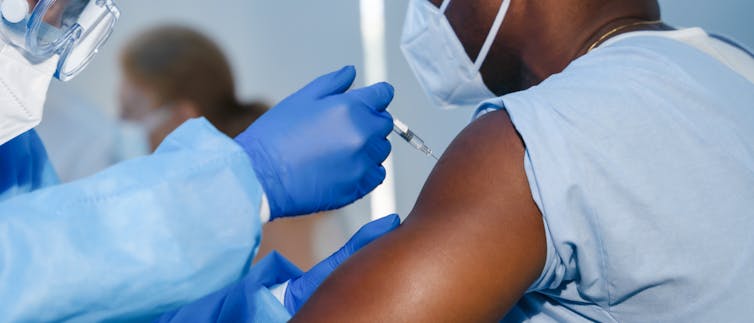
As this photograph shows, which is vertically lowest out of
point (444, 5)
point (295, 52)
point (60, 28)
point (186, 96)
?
point (186, 96)

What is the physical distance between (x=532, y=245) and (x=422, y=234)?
12 centimetres

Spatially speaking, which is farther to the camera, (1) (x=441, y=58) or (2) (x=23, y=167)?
(1) (x=441, y=58)

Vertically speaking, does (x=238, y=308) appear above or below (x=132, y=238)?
below

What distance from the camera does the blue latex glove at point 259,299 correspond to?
106cm

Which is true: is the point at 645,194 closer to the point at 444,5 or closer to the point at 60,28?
the point at 444,5

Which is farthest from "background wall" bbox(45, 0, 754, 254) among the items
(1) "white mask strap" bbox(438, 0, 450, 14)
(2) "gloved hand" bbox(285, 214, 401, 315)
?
(2) "gloved hand" bbox(285, 214, 401, 315)

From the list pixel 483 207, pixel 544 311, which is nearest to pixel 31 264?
pixel 483 207

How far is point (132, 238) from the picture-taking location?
0.70 m

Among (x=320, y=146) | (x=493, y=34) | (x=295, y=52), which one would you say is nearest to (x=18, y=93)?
(x=320, y=146)

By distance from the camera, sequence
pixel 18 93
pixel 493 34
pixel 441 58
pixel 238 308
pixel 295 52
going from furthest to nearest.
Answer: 1. pixel 295 52
2. pixel 441 58
3. pixel 493 34
4. pixel 238 308
5. pixel 18 93

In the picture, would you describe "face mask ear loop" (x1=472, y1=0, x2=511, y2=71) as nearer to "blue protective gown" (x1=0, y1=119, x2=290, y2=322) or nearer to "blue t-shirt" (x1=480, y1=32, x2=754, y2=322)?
"blue t-shirt" (x1=480, y1=32, x2=754, y2=322)

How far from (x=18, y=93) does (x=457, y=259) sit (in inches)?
22.4

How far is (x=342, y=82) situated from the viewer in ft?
3.31

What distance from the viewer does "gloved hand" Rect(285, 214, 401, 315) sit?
1085mm
